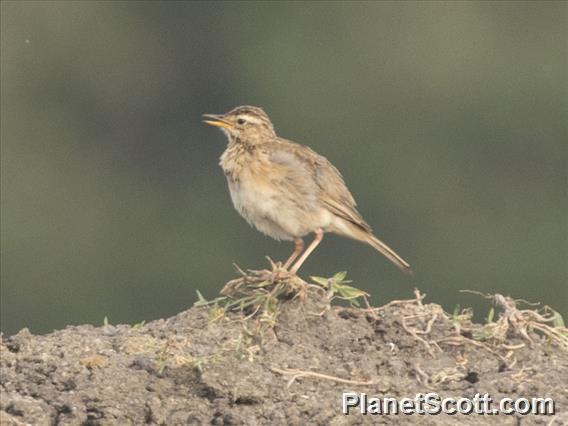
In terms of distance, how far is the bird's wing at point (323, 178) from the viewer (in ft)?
40.3

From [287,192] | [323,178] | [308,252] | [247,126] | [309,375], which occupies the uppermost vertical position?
[247,126]

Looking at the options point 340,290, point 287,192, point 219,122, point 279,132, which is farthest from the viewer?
point 279,132

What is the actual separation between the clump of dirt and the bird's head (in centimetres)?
233

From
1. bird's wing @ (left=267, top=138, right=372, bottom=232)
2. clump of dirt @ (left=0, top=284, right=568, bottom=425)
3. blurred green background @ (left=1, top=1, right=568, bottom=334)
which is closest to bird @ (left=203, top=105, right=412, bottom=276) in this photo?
bird's wing @ (left=267, top=138, right=372, bottom=232)

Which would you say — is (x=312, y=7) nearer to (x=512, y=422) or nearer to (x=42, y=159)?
(x=42, y=159)

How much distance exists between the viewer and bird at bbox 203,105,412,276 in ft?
39.8

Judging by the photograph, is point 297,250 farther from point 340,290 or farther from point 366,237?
point 340,290

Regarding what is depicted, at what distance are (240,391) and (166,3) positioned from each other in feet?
142

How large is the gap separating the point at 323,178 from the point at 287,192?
0.26m

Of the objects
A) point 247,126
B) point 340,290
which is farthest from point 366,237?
point 340,290

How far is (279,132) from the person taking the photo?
40.7 metres

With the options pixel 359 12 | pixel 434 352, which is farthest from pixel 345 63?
pixel 434 352

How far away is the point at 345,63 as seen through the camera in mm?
46781

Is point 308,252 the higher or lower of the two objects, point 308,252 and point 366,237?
the lower
